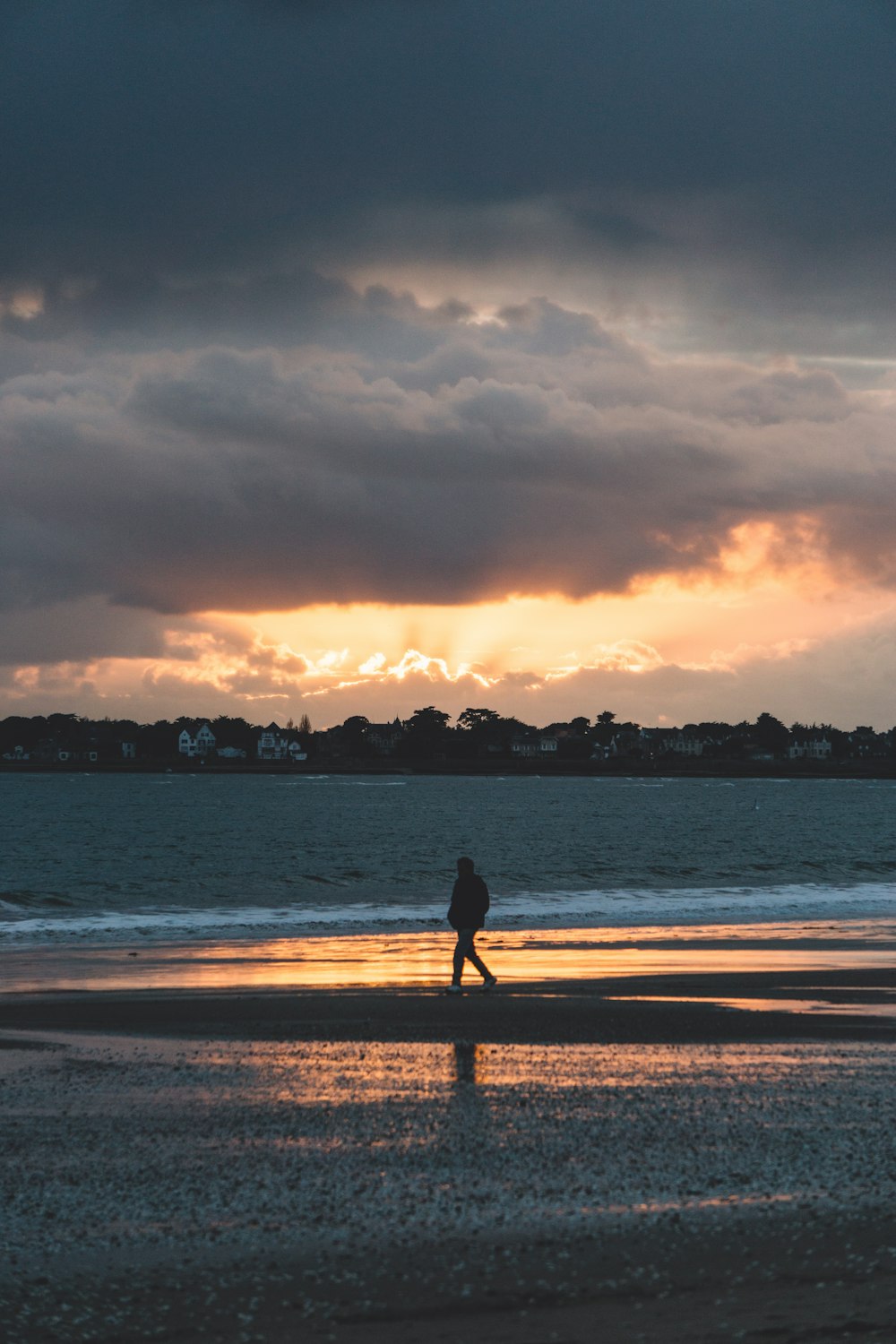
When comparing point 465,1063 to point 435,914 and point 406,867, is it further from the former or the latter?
point 406,867

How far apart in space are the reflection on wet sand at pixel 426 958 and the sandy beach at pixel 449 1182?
5041 millimetres

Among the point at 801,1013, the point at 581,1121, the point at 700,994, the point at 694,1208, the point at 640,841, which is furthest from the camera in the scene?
the point at 640,841

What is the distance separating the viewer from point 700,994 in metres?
17.9

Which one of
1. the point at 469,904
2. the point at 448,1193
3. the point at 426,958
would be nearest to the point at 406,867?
the point at 426,958

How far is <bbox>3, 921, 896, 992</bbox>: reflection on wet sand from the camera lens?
19812 millimetres

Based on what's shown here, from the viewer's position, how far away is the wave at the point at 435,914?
30.0 m

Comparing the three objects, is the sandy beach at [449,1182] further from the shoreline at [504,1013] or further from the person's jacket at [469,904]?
the person's jacket at [469,904]

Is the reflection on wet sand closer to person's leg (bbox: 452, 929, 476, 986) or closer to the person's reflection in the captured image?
person's leg (bbox: 452, 929, 476, 986)

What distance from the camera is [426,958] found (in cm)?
2336

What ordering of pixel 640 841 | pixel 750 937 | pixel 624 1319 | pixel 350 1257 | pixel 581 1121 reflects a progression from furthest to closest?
pixel 640 841 → pixel 750 937 → pixel 581 1121 → pixel 350 1257 → pixel 624 1319

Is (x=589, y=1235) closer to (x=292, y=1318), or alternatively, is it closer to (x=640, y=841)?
(x=292, y=1318)

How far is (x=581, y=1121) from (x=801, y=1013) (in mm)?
6792

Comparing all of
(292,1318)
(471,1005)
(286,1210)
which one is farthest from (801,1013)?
(292,1318)

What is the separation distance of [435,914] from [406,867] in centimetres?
2357
